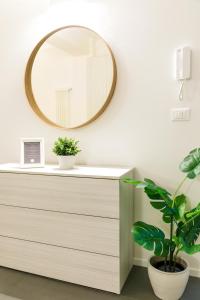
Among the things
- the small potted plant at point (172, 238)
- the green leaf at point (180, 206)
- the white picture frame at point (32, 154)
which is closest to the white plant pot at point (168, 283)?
the small potted plant at point (172, 238)

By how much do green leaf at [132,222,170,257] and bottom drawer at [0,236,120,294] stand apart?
25 cm

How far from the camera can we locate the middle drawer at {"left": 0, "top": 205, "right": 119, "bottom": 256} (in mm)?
1662

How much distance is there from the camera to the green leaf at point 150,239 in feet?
5.00

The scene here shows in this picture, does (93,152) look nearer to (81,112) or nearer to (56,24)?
(81,112)

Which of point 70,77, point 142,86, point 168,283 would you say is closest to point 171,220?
point 168,283

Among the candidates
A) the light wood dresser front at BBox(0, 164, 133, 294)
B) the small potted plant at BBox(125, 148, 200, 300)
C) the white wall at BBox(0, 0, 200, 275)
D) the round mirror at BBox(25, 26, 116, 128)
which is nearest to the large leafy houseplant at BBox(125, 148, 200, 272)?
the small potted plant at BBox(125, 148, 200, 300)

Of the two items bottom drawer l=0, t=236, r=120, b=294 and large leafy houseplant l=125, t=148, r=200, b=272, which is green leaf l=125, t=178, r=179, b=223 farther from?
bottom drawer l=0, t=236, r=120, b=294

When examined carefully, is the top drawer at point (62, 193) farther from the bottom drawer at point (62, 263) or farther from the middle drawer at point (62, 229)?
the bottom drawer at point (62, 263)

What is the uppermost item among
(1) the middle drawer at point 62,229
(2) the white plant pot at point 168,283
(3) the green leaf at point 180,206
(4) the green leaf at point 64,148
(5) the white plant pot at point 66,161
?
(4) the green leaf at point 64,148

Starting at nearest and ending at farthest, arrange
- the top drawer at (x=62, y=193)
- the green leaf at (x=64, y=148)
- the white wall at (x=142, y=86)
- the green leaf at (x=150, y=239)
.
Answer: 1. the green leaf at (x=150, y=239)
2. the top drawer at (x=62, y=193)
3. the white wall at (x=142, y=86)
4. the green leaf at (x=64, y=148)

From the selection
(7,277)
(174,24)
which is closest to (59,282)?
(7,277)

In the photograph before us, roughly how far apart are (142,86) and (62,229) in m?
1.19

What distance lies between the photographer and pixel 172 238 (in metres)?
1.65

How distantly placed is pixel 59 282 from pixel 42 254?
23 cm
